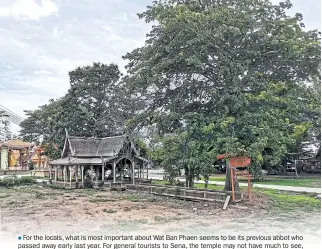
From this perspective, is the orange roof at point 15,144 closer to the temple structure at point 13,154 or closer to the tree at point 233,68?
the temple structure at point 13,154

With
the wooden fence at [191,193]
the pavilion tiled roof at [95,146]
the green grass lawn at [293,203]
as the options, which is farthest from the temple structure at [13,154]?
the green grass lawn at [293,203]

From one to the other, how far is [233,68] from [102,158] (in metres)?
12.1

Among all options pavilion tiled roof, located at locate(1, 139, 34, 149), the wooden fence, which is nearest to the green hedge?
the wooden fence

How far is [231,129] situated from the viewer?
12898mm

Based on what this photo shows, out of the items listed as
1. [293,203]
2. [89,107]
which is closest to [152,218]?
[293,203]

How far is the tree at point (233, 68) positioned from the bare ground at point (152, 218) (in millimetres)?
2154

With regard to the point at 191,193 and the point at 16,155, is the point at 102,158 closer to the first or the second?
the point at 191,193

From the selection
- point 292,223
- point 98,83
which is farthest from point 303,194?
→ point 98,83

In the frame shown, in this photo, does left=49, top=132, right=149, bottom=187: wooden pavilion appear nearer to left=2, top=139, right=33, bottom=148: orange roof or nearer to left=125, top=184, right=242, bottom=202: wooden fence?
left=125, top=184, right=242, bottom=202: wooden fence

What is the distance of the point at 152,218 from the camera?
10.9 metres

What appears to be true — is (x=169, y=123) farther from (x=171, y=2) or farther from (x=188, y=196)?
(x=171, y=2)

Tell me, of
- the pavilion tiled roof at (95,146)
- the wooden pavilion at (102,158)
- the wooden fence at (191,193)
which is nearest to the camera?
the wooden fence at (191,193)

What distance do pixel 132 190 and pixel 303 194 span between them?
356 inches

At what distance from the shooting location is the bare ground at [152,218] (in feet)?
29.9
